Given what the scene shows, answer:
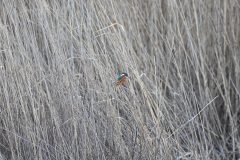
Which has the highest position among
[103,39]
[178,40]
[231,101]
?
[103,39]

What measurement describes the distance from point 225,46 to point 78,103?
99 cm

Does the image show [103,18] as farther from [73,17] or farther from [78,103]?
[78,103]

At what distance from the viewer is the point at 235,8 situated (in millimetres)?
2795

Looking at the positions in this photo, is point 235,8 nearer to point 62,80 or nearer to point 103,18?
point 103,18

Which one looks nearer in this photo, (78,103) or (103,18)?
(78,103)

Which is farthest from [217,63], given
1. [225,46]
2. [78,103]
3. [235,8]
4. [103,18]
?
[78,103]

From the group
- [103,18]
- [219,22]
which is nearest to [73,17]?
[103,18]

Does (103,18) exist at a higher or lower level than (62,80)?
higher

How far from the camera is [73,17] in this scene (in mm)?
2301

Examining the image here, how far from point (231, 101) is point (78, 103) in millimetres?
1073

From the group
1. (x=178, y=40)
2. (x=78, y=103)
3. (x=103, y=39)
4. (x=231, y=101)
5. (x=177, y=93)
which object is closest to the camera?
(x=78, y=103)

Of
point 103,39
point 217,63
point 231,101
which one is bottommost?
point 231,101

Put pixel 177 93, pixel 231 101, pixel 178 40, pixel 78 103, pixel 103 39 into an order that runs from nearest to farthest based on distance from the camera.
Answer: pixel 78 103, pixel 103 39, pixel 177 93, pixel 178 40, pixel 231 101

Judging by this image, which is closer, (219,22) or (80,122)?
(80,122)
